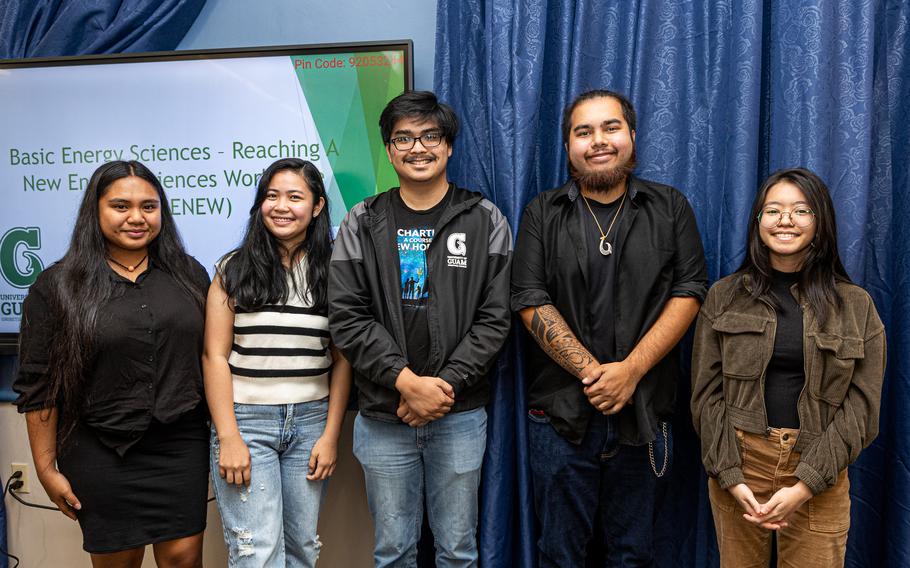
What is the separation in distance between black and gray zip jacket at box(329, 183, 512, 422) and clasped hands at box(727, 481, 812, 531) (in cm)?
69

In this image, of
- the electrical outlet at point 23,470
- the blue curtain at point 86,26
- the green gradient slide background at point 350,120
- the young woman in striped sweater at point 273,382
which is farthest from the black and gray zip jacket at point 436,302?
the electrical outlet at point 23,470

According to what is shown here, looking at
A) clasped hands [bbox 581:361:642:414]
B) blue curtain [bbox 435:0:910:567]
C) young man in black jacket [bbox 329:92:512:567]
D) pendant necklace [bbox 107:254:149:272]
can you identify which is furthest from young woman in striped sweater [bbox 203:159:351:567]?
clasped hands [bbox 581:361:642:414]

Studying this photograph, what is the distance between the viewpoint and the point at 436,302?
63.5 inches

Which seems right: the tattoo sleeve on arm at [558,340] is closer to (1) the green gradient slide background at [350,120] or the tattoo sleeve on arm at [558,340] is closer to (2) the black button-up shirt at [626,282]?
(2) the black button-up shirt at [626,282]

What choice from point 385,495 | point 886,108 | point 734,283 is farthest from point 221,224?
point 886,108

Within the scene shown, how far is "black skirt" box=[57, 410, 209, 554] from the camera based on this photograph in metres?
1.58

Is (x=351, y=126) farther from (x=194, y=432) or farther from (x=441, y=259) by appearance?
(x=194, y=432)

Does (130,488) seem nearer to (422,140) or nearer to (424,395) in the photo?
(424,395)

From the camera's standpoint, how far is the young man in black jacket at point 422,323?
1.60 m

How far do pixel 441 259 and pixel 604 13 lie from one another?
0.97m

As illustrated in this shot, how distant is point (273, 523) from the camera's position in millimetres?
1608

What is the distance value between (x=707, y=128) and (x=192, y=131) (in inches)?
67.2

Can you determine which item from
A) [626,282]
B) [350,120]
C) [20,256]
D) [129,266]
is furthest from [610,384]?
A: [20,256]

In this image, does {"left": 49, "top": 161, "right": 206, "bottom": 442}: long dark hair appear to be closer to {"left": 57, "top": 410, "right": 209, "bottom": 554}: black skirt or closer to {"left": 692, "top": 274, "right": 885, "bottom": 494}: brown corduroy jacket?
{"left": 57, "top": 410, "right": 209, "bottom": 554}: black skirt
